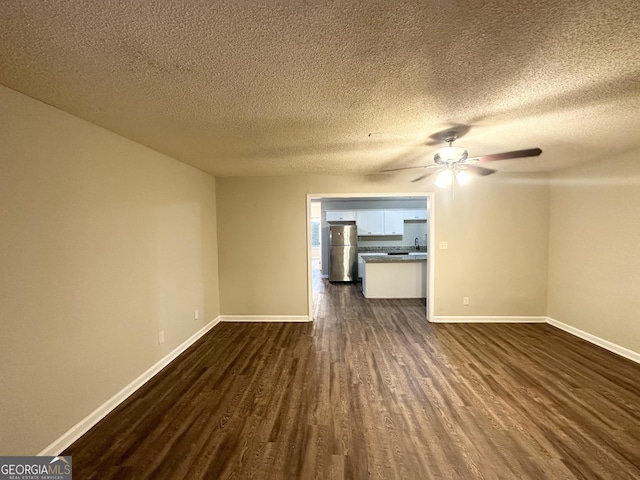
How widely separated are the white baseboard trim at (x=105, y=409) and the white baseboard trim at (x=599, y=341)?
502cm

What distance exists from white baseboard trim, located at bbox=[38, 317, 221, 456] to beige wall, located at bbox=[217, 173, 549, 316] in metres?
1.37

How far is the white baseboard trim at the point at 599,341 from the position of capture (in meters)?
2.88

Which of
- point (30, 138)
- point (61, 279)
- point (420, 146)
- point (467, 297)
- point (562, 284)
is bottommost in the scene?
point (467, 297)

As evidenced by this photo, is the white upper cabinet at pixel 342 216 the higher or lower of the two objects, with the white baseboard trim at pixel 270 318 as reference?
higher

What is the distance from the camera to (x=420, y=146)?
2635 mm

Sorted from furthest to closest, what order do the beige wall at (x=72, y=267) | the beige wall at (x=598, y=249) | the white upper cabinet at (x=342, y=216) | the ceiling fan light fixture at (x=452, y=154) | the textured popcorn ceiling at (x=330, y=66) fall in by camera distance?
the white upper cabinet at (x=342, y=216) → the beige wall at (x=598, y=249) → the ceiling fan light fixture at (x=452, y=154) → the beige wall at (x=72, y=267) → the textured popcorn ceiling at (x=330, y=66)

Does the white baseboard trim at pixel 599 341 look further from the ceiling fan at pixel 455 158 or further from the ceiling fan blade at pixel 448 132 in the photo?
the ceiling fan blade at pixel 448 132

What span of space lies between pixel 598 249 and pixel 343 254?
4.92 metres

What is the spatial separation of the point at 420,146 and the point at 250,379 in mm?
2830

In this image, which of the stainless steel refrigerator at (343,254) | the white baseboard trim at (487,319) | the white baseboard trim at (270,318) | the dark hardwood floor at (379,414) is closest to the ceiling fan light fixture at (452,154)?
the dark hardwood floor at (379,414)

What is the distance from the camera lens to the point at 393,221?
7.52 m

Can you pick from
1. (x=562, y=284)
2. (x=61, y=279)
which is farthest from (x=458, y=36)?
(x=562, y=284)

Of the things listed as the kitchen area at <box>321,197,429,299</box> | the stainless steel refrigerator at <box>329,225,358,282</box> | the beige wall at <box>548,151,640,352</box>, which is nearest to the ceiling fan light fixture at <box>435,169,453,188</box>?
the beige wall at <box>548,151,640,352</box>

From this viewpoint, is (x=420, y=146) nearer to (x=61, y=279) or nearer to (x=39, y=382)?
(x=61, y=279)
